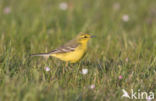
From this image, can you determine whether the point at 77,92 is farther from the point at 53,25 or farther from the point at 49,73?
the point at 53,25

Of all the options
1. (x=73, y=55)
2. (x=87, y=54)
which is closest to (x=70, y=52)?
(x=73, y=55)

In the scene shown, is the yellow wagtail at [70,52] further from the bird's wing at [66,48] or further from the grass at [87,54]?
the grass at [87,54]

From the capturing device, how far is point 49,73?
565 centimetres

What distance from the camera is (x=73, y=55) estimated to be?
667cm

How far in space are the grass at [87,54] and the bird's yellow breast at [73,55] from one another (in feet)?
0.40

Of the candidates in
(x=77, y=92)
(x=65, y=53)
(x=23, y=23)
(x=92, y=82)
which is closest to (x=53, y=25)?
(x=23, y=23)

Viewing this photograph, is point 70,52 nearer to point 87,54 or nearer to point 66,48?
point 66,48

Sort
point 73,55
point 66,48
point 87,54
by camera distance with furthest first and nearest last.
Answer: point 87,54 < point 66,48 < point 73,55

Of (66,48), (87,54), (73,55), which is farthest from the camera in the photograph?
(87,54)

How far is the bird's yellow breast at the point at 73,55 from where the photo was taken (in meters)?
6.64

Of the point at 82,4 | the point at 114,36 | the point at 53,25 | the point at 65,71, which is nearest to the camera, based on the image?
the point at 65,71

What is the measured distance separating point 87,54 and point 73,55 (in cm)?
88

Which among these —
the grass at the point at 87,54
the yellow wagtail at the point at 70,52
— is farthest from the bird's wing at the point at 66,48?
the grass at the point at 87,54

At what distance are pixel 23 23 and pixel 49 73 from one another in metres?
3.94
